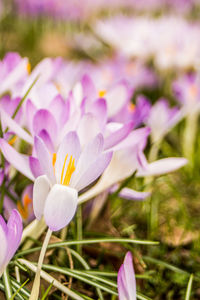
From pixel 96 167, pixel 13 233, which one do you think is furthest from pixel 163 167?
pixel 13 233

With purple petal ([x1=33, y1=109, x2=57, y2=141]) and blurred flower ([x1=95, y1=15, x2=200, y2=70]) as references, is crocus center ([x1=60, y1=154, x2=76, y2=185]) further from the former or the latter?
blurred flower ([x1=95, y1=15, x2=200, y2=70])

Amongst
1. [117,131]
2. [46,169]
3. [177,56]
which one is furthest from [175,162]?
[177,56]

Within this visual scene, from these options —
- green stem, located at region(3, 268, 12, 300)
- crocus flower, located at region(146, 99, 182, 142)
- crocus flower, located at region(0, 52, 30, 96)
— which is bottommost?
crocus flower, located at region(146, 99, 182, 142)

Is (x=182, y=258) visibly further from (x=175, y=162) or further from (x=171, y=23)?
(x=171, y=23)

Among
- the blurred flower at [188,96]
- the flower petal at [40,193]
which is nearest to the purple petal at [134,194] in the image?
the flower petal at [40,193]

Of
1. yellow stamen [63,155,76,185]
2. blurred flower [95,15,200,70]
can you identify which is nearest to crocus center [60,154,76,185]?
yellow stamen [63,155,76,185]

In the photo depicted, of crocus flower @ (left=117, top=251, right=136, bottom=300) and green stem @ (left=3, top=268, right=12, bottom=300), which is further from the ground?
green stem @ (left=3, top=268, right=12, bottom=300)

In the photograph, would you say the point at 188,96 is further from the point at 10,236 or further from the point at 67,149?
the point at 10,236

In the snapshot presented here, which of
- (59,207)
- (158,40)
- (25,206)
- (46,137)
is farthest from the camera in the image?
(158,40)
